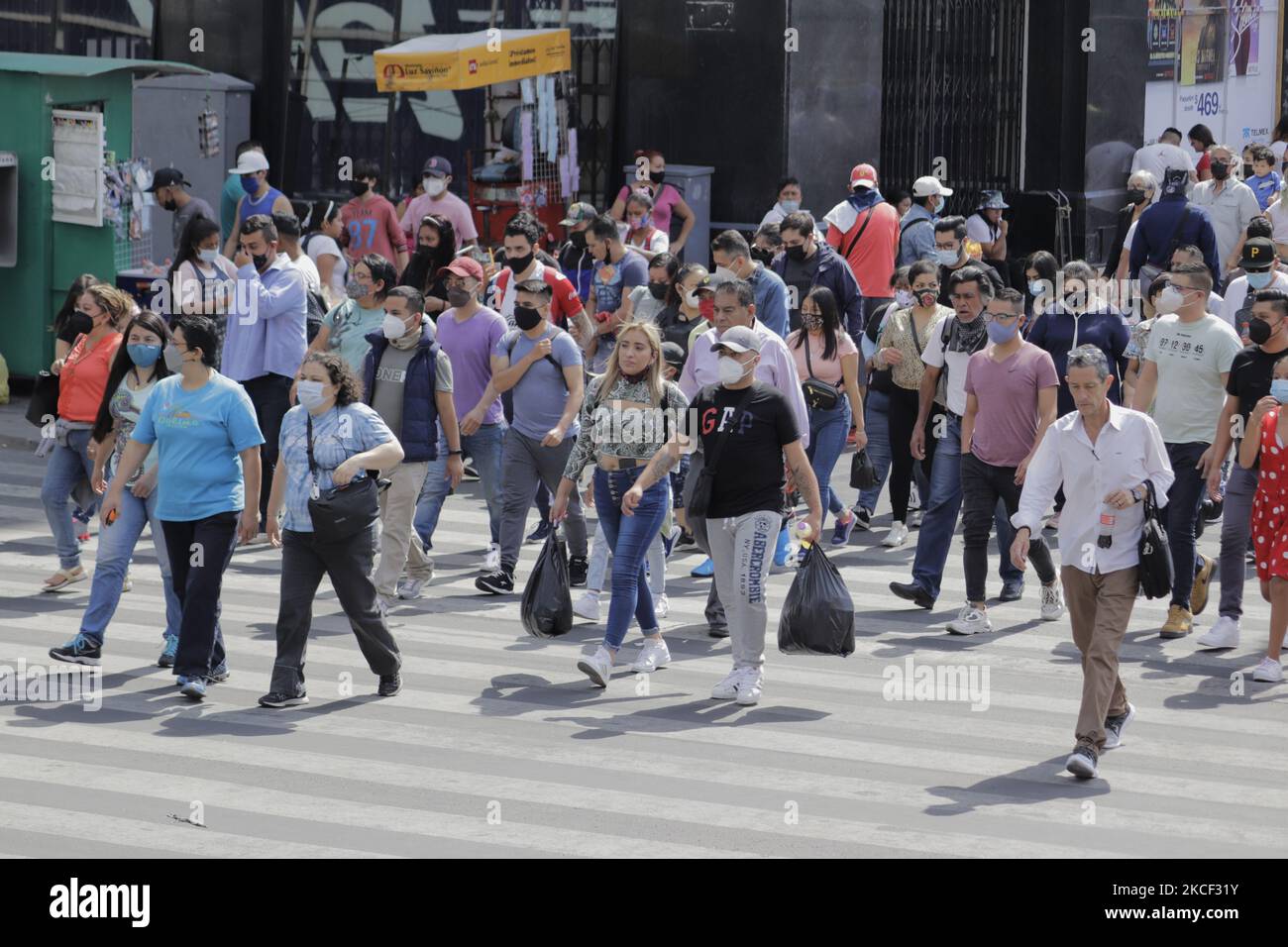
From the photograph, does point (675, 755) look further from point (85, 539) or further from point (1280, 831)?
point (85, 539)

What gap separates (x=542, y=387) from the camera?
1223cm

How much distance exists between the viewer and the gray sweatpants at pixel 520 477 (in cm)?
1223

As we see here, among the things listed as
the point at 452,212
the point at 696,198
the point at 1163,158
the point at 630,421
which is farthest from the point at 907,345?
the point at 1163,158

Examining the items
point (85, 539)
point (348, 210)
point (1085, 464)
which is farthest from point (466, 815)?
point (348, 210)

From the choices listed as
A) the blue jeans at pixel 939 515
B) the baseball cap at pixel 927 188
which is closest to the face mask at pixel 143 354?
the blue jeans at pixel 939 515

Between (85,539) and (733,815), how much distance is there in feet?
23.1

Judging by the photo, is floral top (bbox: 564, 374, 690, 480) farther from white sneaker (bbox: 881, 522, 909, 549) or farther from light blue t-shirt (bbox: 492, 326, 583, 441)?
white sneaker (bbox: 881, 522, 909, 549)

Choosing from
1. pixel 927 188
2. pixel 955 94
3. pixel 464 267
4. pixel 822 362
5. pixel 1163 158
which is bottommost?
pixel 822 362

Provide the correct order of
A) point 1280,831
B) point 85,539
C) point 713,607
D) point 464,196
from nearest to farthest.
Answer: point 1280,831 < point 713,607 < point 85,539 < point 464,196

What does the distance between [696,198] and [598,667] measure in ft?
45.8

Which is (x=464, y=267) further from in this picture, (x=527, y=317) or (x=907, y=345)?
(x=907, y=345)

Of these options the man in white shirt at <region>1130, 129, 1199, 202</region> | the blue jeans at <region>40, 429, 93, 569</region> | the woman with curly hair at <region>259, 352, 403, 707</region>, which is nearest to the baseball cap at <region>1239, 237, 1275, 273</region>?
the woman with curly hair at <region>259, 352, 403, 707</region>

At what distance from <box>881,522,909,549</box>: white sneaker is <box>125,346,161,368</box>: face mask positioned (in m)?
5.30
